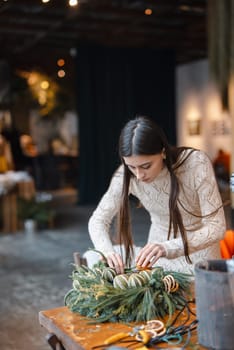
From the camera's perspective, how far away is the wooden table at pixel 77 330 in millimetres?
1342

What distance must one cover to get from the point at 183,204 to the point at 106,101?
25.1ft

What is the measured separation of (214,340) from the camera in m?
1.22

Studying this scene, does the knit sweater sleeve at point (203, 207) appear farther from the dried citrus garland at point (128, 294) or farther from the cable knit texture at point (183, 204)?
the dried citrus garland at point (128, 294)

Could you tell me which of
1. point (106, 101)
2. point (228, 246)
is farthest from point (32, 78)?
point (228, 246)

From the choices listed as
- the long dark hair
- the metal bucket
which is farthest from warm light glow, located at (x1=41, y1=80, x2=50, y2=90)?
the metal bucket

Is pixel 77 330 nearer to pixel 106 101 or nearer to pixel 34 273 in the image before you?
pixel 34 273

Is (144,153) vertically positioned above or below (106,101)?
below

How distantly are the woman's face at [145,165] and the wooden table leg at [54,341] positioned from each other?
0.70 m

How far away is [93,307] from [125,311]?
10cm

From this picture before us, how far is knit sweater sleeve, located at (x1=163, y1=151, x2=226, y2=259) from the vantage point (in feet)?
5.94

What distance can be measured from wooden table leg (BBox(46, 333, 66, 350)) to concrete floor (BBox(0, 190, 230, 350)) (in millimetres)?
941

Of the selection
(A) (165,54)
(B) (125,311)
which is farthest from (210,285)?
(A) (165,54)

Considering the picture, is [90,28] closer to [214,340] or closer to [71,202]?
[71,202]

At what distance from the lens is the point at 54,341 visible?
56.4 inches
